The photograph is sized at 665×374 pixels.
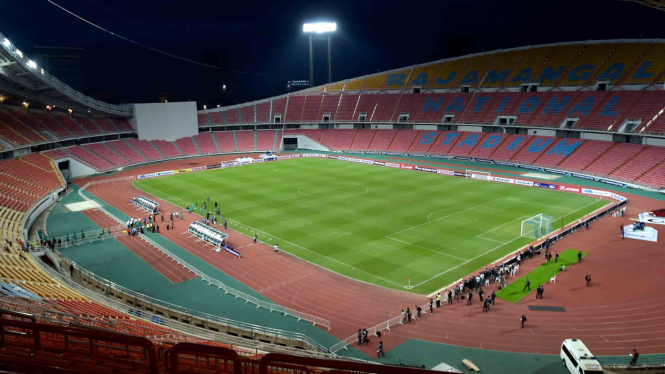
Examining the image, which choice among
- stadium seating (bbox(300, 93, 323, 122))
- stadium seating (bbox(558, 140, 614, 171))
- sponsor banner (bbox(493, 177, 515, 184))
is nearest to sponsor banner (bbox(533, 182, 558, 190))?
sponsor banner (bbox(493, 177, 515, 184))

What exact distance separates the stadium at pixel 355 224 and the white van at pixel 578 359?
11 centimetres

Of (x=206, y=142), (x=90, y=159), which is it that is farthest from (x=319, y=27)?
(x=90, y=159)

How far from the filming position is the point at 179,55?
8731 centimetres

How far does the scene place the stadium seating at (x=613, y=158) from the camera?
49.0 m

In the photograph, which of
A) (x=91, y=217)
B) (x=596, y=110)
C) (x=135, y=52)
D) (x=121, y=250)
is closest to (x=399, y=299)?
(x=121, y=250)

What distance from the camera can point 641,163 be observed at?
47.1 m

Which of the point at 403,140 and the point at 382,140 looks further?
the point at 382,140

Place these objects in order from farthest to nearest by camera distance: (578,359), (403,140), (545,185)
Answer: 1. (403,140)
2. (545,185)
3. (578,359)

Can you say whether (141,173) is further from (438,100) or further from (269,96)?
(438,100)

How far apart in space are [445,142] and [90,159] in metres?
51.3

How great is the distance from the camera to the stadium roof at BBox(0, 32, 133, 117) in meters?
37.0

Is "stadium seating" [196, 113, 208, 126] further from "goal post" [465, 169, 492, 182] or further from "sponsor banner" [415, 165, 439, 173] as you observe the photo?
"goal post" [465, 169, 492, 182]

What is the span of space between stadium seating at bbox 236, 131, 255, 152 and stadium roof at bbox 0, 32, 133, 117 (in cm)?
2142

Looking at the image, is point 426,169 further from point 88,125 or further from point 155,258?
point 88,125
